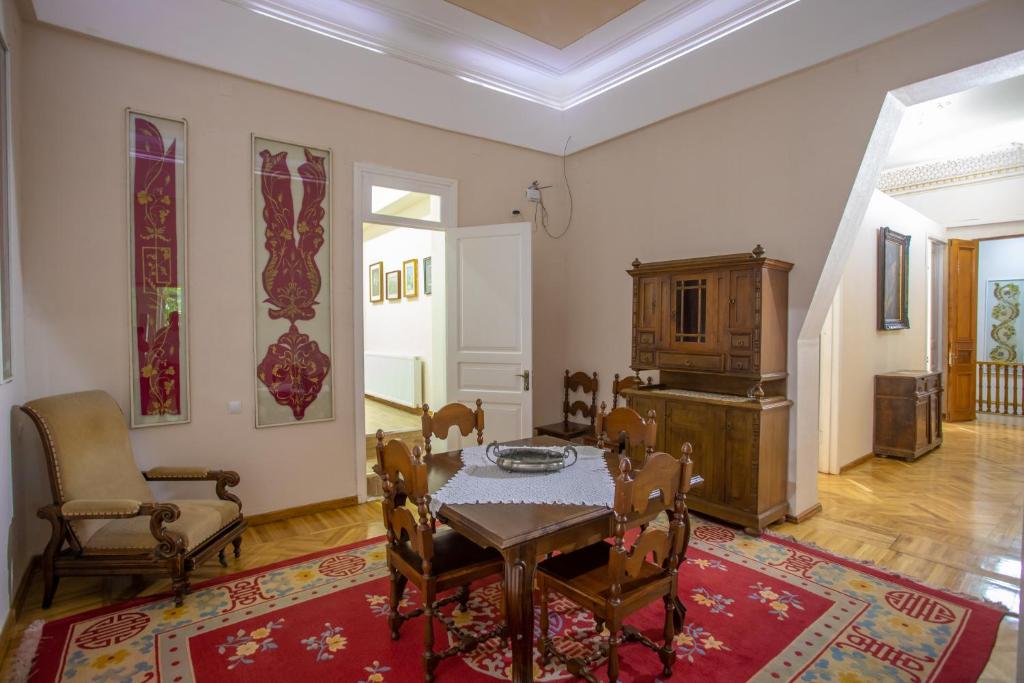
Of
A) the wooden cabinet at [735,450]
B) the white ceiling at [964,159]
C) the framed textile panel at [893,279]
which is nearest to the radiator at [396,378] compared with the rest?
the wooden cabinet at [735,450]

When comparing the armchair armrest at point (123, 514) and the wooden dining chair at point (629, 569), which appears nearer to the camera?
the wooden dining chair at point (629, 569)

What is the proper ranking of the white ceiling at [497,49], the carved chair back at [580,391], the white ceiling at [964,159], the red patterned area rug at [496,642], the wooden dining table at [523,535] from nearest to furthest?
the wooden dining table at [523,535] → the red patterned area rug at [496,642] → the white ceiling at [497,49] → the white ceiling at [964,159] → the carved chair back at [580,391]

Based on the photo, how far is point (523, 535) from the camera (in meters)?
1.79

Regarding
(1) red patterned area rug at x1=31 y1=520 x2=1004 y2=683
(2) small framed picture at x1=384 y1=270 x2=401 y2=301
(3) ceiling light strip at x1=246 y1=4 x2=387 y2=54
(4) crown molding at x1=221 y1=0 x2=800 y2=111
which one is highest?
(4) crown molding at x1=221 y1=0 x2=800 y2=111

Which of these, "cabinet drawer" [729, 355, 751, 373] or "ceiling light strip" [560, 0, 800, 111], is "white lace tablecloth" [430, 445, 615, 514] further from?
"ceiling light strip" [560, 0, 800, 111]

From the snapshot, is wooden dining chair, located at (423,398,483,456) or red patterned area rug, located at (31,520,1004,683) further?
wooden dining chair, located at (423,398,483,456)

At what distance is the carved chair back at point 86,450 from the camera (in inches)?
106

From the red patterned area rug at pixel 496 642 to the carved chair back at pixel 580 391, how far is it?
7.60 feet

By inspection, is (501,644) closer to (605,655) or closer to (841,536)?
(605,655)

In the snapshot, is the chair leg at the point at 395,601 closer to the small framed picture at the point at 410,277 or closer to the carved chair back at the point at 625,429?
the carved chair back at the point at 625,429

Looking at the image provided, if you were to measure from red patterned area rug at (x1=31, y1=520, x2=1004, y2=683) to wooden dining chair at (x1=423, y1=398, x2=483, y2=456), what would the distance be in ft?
2.80

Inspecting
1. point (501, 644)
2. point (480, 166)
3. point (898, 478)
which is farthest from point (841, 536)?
point (480, 166)

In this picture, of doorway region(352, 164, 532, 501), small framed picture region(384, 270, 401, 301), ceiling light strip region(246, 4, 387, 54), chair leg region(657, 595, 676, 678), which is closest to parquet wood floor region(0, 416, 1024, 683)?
doorway region(352, 164, 532, 501)

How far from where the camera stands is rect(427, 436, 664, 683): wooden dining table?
1822 mm
